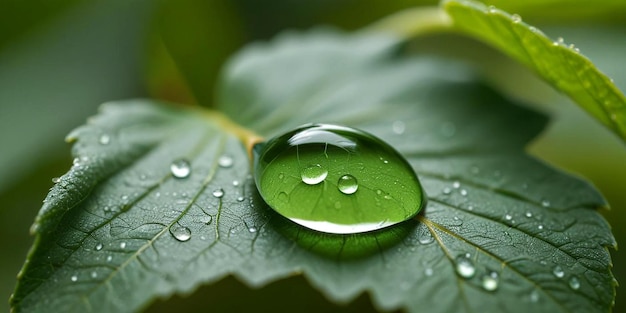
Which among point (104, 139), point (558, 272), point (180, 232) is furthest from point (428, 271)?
point (104, 139)

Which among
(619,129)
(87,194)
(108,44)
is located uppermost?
(87,194)

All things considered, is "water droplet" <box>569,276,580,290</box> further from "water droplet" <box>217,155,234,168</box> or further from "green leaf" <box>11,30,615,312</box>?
"water droplet" <box>217,155,234,168</box>

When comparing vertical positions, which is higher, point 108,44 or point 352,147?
point 352,147

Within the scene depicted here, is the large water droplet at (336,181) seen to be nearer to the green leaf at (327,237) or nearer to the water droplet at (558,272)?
the green leaf at (327,237)

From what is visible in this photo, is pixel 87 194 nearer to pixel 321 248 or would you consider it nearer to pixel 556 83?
pixel 321 248

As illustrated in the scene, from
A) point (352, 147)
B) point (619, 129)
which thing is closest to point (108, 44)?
point (352, 147)

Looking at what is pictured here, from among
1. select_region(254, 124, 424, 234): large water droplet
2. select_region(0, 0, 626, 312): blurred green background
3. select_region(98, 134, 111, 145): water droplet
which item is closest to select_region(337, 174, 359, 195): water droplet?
select_region(254, 124, 424, 234): large water droplet

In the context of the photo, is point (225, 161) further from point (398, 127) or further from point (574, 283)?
point (574, 283)
